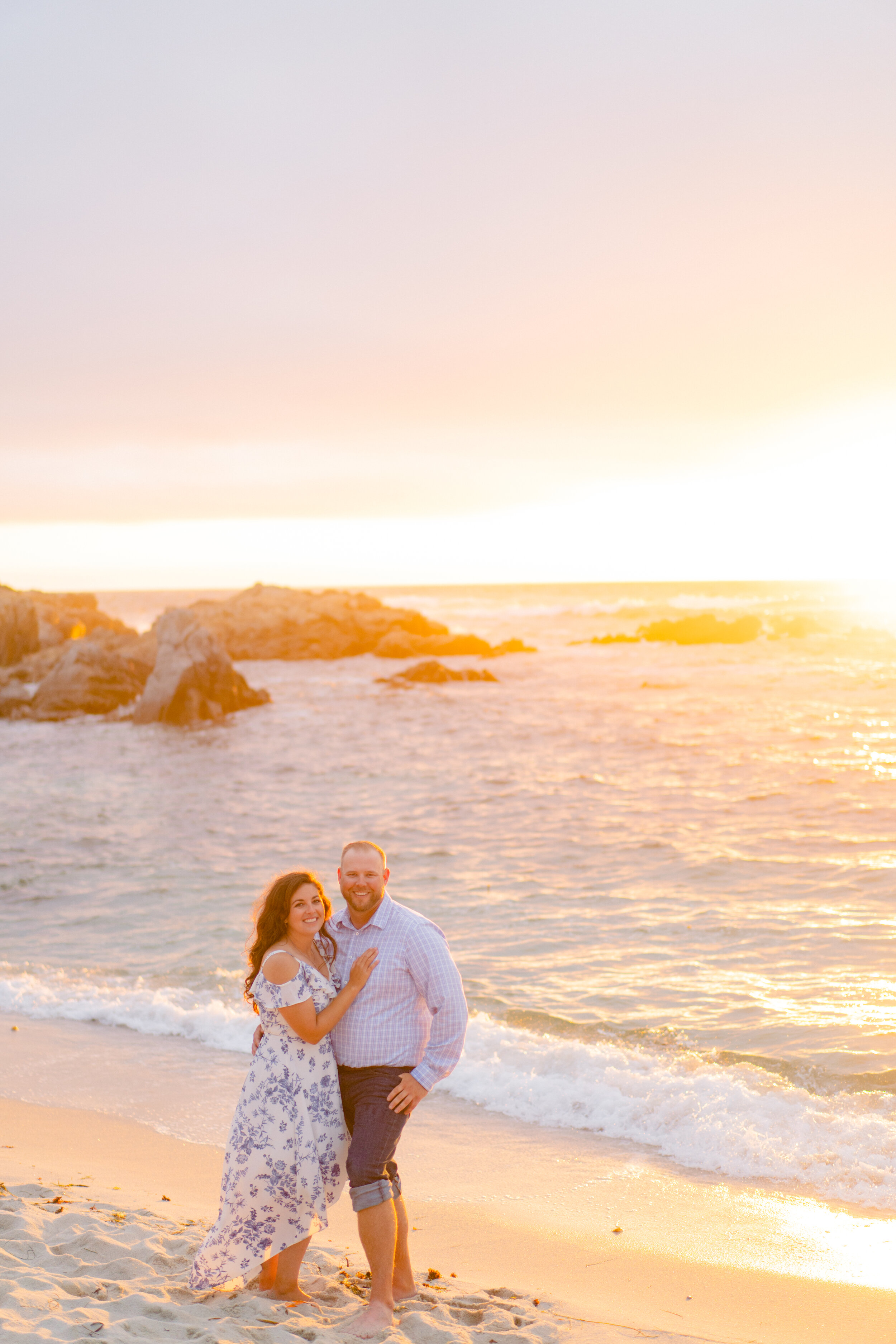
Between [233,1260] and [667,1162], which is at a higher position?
[233,1260]

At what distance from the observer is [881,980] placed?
924 cm

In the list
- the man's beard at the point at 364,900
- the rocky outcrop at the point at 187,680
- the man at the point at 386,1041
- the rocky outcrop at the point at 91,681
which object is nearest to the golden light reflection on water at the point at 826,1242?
the man at the point at 386,1041

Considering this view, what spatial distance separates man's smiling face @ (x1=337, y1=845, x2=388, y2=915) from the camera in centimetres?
437

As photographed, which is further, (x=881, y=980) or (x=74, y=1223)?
(x=881, y=980)

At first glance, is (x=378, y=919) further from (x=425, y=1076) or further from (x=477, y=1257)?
(x=477, y=1257)

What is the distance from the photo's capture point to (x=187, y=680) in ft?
109

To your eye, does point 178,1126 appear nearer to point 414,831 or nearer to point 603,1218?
point 603,1218

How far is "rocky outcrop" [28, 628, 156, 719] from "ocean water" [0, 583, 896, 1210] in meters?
1.82

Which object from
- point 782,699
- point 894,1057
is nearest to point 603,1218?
point 894,1057

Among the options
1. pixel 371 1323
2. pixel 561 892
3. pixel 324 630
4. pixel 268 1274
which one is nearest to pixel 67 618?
pixel 324 630

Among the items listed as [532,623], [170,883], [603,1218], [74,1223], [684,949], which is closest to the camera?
[74,1223]

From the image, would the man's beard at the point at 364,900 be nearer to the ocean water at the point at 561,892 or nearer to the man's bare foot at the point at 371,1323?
the man's bare foot at the point at 371,1323

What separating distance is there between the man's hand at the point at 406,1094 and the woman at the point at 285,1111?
0.29m

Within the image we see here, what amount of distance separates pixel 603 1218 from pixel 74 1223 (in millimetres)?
2634
